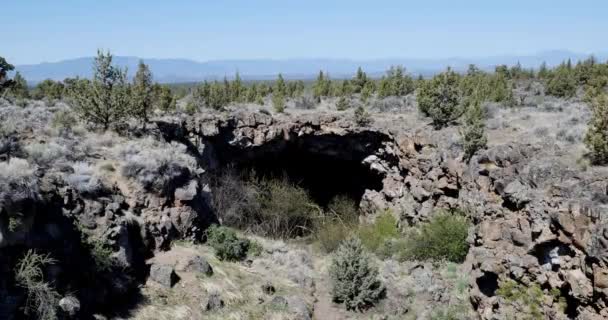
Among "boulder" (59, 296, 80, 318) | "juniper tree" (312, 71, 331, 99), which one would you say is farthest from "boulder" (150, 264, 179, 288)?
"juniper tree" (312, 71, 331, 99)

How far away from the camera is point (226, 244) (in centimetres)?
1905

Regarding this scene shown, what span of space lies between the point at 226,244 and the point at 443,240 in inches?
298

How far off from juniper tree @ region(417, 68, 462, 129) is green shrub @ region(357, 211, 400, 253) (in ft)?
15.1

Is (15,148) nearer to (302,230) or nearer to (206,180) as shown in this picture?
(206,180)

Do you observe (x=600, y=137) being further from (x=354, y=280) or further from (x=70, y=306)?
(x=70, y=306)

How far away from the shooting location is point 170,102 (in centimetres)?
2692

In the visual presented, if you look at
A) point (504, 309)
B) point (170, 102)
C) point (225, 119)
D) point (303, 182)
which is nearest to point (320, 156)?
point (303, 182)

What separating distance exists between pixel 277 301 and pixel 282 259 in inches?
147

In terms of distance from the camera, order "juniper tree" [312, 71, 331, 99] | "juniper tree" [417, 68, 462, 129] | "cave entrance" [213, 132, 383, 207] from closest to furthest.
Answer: "juniper tree" [417, 68, 462, 129], "cave entrance" [213, 132, 383, 207], "juniper tree" [312, 71, 331, 99]

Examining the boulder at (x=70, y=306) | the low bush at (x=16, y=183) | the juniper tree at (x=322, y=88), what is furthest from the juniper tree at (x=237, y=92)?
the boulder at (x=70, y=306)

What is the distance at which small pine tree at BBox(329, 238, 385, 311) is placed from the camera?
17.0m

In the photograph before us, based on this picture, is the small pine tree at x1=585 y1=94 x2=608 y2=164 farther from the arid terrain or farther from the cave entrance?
the cave entrance

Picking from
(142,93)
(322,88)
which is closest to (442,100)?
(142,93)

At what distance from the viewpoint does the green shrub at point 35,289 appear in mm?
11250
